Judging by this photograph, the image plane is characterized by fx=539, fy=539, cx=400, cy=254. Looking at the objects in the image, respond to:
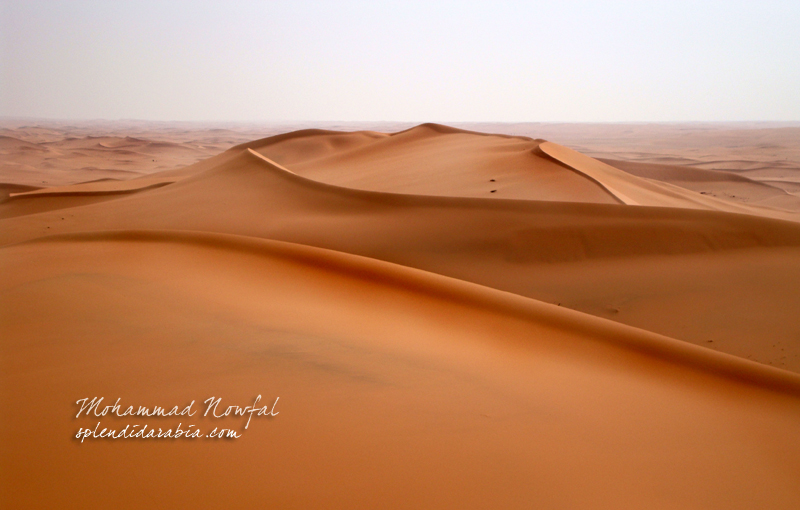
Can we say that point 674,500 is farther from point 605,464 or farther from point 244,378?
point 244,378

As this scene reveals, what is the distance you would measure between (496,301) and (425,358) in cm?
125

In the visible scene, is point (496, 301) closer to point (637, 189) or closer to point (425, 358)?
point (425, 358)

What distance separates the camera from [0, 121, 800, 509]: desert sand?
183cm

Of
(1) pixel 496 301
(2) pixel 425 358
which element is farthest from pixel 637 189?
(2) pixel 425 358

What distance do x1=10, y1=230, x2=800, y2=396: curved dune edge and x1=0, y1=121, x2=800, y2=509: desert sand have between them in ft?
0.06

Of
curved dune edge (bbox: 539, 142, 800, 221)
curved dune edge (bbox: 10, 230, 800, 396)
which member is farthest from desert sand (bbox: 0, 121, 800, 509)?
curved dune edge (bbox: 539, 142, 800, 221)

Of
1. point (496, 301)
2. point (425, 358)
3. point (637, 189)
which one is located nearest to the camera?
point (425, 358)

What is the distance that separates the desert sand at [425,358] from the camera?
72.2 inches

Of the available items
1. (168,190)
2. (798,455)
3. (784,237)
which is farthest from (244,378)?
(168,190)

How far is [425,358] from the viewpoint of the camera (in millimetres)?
2844

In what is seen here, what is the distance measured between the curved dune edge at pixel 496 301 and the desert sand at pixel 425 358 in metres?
0.02

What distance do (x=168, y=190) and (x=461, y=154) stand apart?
5.96m

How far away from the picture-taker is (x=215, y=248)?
5035 millimetres

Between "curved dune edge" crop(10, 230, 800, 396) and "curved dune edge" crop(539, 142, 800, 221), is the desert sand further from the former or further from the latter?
"curved dune edge" crop(539, 142, 800, 221)
